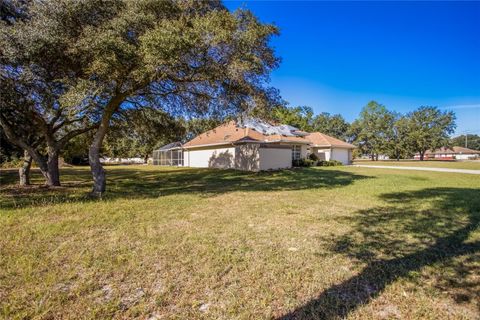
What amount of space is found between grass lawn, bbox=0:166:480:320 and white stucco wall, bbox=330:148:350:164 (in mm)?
25942

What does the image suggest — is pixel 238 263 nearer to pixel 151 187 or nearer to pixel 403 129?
pixel 151 187

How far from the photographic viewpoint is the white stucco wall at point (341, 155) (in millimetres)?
32016

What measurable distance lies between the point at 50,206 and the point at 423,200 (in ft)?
36.4

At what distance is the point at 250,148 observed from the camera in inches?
818

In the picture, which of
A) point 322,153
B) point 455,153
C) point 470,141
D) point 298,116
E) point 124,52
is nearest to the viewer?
point 124,52

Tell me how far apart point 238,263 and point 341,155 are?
3209 cm

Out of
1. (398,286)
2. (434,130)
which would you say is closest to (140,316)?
(398,286)

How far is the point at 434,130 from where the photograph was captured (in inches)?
2000

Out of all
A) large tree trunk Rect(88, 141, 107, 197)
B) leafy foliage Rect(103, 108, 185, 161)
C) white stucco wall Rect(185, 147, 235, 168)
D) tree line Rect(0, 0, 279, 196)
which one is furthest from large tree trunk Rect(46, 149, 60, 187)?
white stucco wall Rect(185, 147, 235, 168)

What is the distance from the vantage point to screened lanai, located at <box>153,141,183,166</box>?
32.0 metres

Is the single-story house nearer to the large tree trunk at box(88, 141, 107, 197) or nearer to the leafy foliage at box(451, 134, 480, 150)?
the large tree trunk at box(88, 141, 107, 197)

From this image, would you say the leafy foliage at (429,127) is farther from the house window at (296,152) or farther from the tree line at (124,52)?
the tree line at (124,52)

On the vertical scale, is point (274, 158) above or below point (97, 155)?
below

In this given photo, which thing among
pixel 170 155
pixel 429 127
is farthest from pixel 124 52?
pixel 429 127
